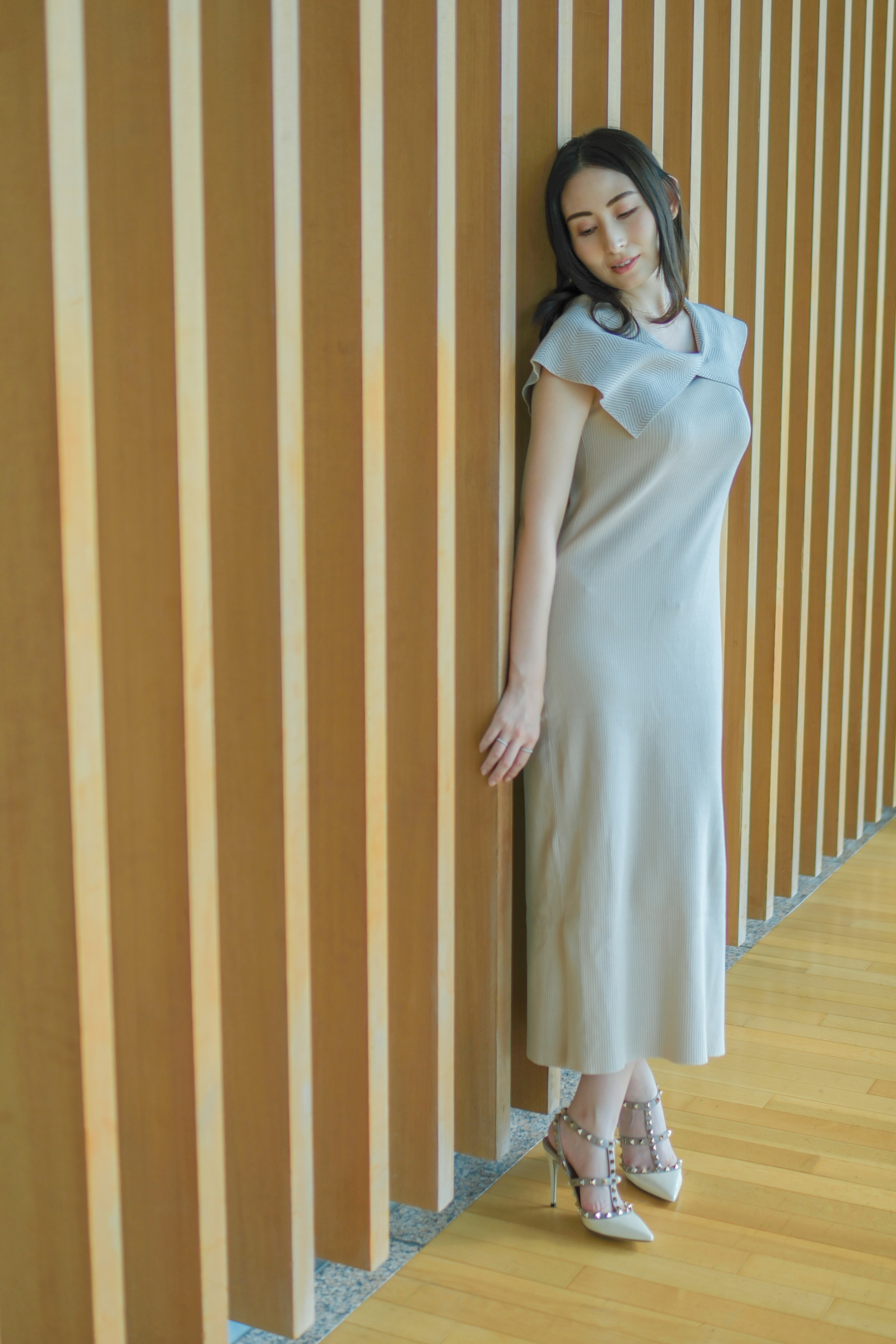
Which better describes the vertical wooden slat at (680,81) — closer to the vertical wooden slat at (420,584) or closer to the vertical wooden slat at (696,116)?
the vertical wooden slat at (696,116)

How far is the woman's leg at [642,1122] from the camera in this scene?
1960 millimetres

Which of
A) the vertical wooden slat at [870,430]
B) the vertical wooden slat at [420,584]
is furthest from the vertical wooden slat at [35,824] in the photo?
the vertical wooden slat at [870,430]

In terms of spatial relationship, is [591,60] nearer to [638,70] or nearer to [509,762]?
[638,70]

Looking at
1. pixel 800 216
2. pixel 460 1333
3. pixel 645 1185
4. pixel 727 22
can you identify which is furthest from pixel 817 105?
pixel 460 1333

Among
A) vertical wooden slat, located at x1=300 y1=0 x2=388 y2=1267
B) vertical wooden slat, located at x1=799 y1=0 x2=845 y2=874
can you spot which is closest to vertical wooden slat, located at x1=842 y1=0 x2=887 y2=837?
vertical wooden slat, located at x1=799 y1=0 x2=845 y2=874

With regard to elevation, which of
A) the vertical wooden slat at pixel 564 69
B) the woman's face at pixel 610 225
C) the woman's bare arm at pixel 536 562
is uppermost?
the vertical wooden slat at pixel 564 69

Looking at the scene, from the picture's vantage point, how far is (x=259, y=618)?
1493 millimetres

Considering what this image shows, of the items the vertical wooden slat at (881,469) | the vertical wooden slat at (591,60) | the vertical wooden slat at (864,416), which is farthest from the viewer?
the vertical wooden slat at (881,469)

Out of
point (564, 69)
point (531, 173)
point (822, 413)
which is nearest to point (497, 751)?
point (531, 173)

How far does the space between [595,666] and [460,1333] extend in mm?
889

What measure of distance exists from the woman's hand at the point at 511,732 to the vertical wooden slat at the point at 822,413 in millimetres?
1696

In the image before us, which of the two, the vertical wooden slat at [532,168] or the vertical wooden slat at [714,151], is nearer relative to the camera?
the vertical wooden slat at [532,168]

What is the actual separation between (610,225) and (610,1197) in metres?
1.38

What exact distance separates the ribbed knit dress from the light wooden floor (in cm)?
24
